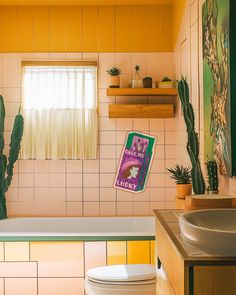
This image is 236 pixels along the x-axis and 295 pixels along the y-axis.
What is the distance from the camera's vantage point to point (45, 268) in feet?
11.6

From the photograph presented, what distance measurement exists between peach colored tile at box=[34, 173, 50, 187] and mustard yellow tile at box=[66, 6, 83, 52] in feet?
4.50

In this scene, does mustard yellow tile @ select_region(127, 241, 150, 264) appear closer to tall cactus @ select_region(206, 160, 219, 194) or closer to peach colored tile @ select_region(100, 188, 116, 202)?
tall cactus @ select_region(206, 160, 219, 194)

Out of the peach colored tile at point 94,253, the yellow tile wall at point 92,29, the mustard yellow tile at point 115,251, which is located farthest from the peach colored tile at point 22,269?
the yellow tile wall at point 92,29

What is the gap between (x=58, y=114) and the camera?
5055 millimetres

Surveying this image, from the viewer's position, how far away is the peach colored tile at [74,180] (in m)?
5.11

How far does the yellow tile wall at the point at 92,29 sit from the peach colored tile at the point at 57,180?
1353 millimetres

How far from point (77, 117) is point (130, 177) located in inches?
33.8

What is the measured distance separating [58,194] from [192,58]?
2098mm

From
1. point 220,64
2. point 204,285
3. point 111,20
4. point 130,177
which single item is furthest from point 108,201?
point 204,285

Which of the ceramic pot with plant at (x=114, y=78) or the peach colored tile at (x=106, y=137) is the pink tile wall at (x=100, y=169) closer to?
the peach colored tile at (x=106, y=137)

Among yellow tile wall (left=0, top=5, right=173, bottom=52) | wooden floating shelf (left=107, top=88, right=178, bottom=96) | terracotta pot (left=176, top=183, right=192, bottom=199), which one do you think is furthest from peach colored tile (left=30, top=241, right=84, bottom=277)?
yellow tile wall (left=0, top=5, right=173, bottom=52)

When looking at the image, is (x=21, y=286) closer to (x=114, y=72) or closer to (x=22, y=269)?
(x=22, y=269)

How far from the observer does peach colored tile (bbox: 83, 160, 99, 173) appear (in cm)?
512

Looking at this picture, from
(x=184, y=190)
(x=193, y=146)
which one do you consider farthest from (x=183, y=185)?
(x=193, y=146)
